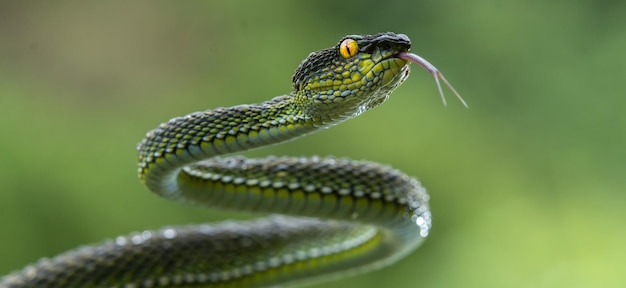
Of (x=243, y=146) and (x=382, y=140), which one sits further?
(x=382, y=140)

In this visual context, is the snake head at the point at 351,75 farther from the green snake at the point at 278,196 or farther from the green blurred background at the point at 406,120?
the green blurred background at the point at 406,120

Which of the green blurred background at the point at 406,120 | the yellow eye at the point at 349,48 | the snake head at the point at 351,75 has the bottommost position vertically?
the green blurred background at the point at 406,120

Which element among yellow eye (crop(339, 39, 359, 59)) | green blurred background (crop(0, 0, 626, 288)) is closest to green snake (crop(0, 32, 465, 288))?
yellow eye (crop(339, 39, 359, 59))

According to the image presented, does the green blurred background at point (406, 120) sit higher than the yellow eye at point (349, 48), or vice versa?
the yellow eye at point (349, 48)

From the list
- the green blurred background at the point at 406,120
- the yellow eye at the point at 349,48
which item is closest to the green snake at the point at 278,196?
the yellow eye at the point at 349,48

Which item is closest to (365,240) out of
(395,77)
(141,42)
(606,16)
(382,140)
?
(395,77)

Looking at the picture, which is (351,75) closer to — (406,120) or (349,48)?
(349,48)

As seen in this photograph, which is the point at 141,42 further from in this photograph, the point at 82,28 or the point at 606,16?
the point at 606,16
